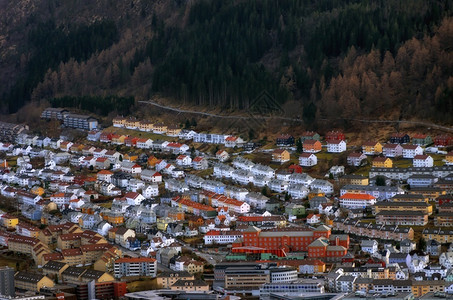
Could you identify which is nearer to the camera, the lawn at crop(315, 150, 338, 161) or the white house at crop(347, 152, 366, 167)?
the white house at crop(347, 152, 366, 167)

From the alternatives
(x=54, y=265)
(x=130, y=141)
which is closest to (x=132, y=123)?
(x=130, y=141)

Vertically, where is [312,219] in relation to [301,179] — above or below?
above

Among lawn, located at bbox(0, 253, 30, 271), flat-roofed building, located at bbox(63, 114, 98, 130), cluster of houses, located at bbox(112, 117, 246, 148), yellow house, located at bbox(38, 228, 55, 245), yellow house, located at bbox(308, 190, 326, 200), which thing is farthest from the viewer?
flat-roofed building, located at bbox(63, 114, 98, 130)

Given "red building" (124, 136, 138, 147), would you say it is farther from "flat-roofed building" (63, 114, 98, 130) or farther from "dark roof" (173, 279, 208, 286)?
"dark roof" (173, 279, 208, 286)

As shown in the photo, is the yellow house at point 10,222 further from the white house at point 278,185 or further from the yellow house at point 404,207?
the yellow house at point 404,207

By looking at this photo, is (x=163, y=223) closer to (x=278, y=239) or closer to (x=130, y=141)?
(x=278, y=239)

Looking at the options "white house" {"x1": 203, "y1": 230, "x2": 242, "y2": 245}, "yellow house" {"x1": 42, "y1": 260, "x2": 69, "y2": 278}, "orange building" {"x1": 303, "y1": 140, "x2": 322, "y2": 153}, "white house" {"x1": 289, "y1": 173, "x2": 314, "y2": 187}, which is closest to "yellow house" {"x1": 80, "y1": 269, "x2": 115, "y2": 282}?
"yellow house" {"x1": 42, "y1": 260, "x2": 69, "y2": 278}
